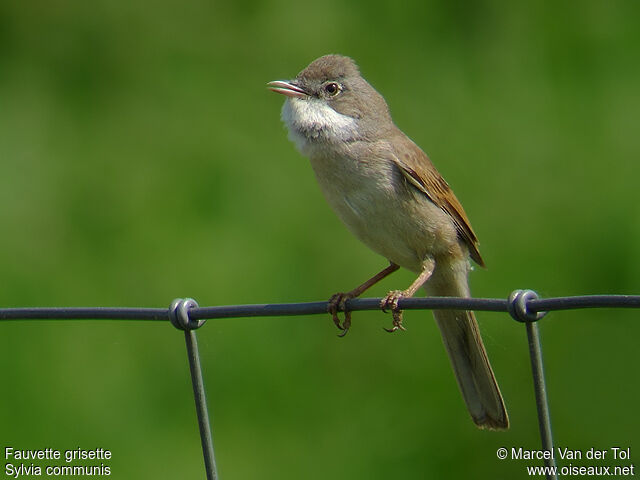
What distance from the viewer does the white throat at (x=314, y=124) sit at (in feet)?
12.0

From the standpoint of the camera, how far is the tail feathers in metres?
3.27

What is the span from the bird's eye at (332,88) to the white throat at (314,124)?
0.35 ft

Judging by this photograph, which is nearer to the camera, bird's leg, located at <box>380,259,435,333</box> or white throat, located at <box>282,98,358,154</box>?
bird's leg, located at <box>380,259,435,333</box>

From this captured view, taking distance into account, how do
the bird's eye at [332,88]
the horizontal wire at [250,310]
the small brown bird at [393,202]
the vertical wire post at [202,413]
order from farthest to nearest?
the bird's eye at [332,88] < the small brown bird at [393,202] < the vertical wire post at [202,413] < the horizontal wire at [250,310]

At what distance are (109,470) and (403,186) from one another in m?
1.77

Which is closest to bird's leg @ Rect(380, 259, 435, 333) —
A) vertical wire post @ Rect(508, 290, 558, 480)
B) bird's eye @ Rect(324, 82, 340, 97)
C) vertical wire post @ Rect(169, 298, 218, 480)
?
bird's eye @ Rect(324, 82, 340, 97)

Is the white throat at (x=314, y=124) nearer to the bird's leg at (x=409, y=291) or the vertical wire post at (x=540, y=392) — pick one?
the bird's leg at (x=409, y=291)

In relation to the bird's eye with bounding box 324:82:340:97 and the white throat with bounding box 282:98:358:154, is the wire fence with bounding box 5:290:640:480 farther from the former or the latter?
the bird's eye with bounding box 324:82:340:97

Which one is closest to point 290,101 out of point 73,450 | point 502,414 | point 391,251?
point 391,251

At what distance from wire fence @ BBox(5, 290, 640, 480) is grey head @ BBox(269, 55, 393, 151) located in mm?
1219

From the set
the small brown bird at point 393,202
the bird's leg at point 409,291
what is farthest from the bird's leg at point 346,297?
the bird's leg at point 409,291

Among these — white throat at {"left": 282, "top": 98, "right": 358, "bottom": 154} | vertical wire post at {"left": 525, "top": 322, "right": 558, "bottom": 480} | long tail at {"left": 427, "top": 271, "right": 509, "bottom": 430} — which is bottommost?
vertical wire post at {"left": 525, "top": 322, "right": 558, "bottom": 480}

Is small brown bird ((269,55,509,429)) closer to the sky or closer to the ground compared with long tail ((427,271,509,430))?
closer to the sky

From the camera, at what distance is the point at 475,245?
3881 millimetres
